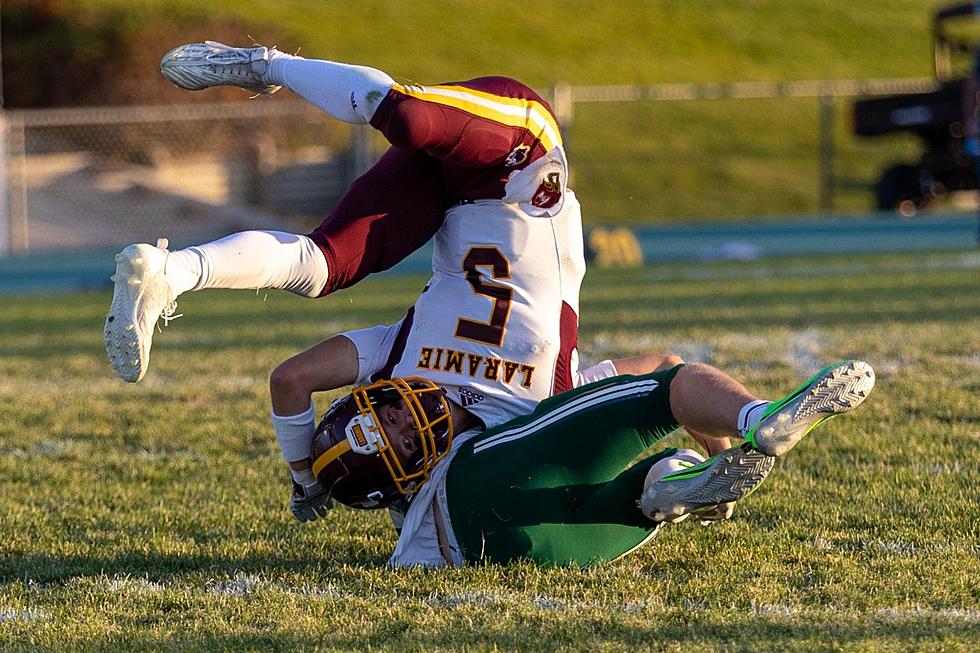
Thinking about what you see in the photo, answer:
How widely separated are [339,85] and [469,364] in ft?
2.42

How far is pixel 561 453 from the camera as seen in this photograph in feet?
10.7

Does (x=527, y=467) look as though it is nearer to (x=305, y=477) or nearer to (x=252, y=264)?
(x=305, y=477)

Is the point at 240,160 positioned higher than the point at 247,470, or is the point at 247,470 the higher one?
the point at 247,470

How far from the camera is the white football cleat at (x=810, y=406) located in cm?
283

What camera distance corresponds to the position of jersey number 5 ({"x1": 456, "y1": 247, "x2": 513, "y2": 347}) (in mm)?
3438

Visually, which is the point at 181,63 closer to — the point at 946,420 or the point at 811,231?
the point at 946,420

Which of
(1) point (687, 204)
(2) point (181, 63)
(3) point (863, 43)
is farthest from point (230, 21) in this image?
(2) point (181, 63)

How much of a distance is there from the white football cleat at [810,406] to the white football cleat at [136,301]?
128 cm

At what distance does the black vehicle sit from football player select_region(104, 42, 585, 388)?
13.2 meters

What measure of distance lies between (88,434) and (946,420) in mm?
3120

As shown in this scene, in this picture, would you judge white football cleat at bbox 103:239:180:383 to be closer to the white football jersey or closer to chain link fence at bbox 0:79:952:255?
the white football jersey

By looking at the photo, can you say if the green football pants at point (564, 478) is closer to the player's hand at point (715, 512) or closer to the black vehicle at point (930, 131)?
the player's hand at point (715, 512)

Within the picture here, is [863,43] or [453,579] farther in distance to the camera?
[863,43]

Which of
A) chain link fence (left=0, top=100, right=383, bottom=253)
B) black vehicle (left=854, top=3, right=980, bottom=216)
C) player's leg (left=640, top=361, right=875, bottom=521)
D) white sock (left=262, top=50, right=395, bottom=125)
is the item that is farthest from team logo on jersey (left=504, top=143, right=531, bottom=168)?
chain link fence (left=0, top=100, right=383, bottom=253)
